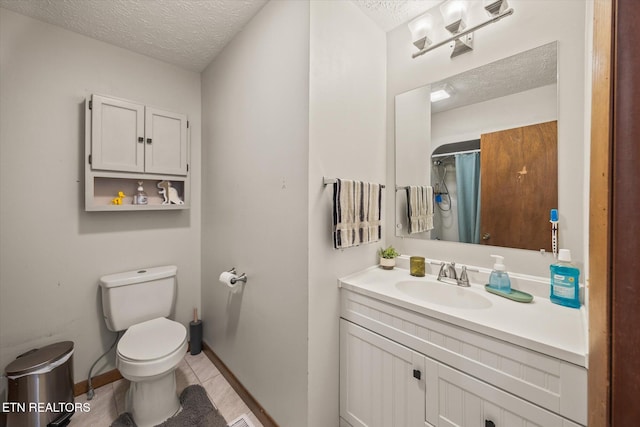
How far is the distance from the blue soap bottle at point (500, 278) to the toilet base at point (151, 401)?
181 centimetres

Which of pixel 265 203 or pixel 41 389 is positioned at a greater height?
pixel 265 203

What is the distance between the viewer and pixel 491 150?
50.0 inches

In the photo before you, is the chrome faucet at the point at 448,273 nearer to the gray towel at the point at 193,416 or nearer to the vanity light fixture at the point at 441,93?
the vanity light fixture at the point at 441,93

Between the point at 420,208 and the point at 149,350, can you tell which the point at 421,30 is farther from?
the point at 149,350

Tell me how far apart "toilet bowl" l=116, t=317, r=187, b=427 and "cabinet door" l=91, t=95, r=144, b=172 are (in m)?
1.14

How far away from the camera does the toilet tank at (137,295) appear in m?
1.62

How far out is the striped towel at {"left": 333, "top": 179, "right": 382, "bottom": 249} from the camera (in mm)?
1229

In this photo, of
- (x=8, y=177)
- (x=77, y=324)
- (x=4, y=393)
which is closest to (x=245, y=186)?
(x=8, y=177)

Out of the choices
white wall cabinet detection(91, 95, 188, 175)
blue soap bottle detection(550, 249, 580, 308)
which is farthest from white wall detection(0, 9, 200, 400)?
blue soap bottle detection(550, 249, 580, 308)

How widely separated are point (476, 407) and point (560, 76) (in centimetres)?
143

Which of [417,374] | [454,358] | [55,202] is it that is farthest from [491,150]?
[55,202]

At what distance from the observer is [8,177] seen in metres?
1.45

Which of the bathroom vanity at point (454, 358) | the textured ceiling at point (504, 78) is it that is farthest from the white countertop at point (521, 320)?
the textured ceiling at point (504, 78)

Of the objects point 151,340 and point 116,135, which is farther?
point 116,135
